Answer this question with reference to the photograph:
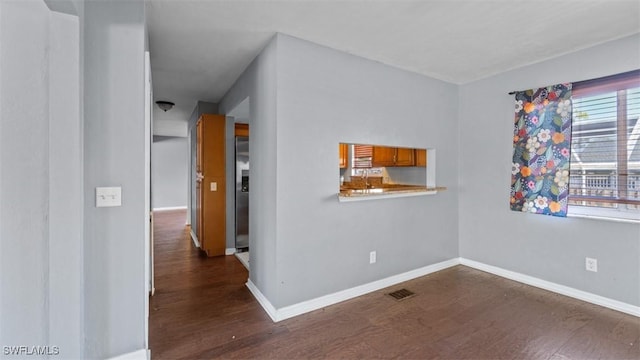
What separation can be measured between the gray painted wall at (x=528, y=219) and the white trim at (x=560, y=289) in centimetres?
5

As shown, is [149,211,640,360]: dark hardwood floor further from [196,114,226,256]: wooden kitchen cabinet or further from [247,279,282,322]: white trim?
[196,114,226,256]: wooden kitchen cabinet

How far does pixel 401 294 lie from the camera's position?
2928 mm

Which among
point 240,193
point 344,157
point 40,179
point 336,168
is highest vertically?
point 344,157

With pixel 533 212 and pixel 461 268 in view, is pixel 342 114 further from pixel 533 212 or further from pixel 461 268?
pixel 461 268

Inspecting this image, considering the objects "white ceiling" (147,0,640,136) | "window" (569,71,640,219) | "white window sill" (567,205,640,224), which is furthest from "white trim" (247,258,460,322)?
"white ceiling" (147,0,640,136)

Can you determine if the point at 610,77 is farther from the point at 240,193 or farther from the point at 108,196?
the point at 240,193

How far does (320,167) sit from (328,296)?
1.24 m

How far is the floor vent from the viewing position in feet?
9.38

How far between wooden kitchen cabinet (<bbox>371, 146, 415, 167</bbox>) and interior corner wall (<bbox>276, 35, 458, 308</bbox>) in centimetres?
34

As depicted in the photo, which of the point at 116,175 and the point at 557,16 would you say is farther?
the point at 557,16

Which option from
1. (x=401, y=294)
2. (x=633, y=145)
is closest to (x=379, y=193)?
(x=401, y=294)

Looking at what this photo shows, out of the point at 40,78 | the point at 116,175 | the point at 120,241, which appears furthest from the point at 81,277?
the point at 40,78

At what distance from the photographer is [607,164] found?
8.69 feet

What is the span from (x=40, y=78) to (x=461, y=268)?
14.4ft
